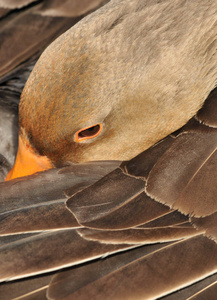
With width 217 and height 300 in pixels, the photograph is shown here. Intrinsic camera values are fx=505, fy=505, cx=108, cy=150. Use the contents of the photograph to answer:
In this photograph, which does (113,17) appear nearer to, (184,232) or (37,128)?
(37,128)

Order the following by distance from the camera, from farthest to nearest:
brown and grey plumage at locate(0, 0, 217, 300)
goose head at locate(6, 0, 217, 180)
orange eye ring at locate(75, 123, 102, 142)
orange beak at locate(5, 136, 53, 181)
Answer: orange beak at locate(5, 136, 53, 181), orange eye ring at locate(75, 123, 102, 142), goose head at locate(6, 0, 217, 180), brown and grey plumage at locate(0, 0, 217, 300)

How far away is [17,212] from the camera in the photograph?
7.07ft

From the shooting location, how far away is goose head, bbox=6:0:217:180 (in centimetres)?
253

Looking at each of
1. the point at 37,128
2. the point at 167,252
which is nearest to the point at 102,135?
the point at 37,128

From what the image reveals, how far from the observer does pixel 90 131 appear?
2.72 meters

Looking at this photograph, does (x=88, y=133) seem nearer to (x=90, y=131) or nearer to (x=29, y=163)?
(x=90, y=131)

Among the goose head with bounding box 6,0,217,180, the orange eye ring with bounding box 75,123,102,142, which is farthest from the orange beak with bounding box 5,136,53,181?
the orange eye ring with bounding box 75,123,102,142

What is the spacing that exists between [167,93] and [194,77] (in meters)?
0.17

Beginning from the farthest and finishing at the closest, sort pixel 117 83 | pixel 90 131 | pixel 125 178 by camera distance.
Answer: pixel 90 131 → pixel 117 83 → pixel 125 178

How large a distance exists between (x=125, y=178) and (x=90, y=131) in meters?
0.58

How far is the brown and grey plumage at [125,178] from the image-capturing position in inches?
75.5

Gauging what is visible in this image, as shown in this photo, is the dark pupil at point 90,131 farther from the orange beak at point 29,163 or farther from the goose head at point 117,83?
the orange beak at point 29,163

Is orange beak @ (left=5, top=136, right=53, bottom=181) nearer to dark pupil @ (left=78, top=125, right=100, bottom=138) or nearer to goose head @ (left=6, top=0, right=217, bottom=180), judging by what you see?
goose head @ (left=6, top=0, right=217, bottom=180)

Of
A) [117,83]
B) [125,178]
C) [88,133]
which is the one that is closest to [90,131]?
[88,133]
